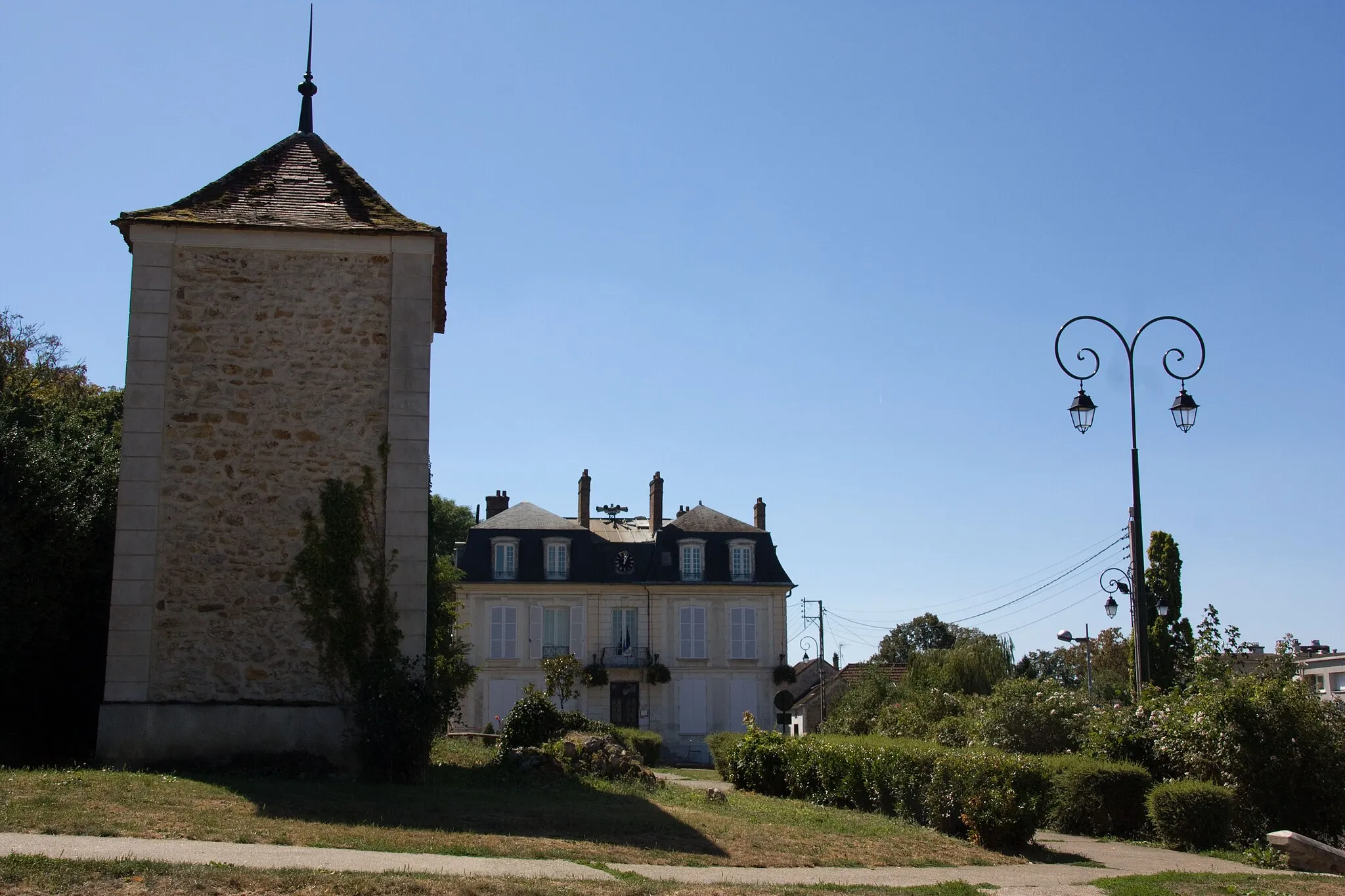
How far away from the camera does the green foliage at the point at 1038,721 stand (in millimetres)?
15289

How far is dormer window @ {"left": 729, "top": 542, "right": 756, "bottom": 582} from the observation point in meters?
39.2

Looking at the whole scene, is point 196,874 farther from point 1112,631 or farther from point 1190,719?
point 1112,631

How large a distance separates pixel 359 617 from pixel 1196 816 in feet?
30.0

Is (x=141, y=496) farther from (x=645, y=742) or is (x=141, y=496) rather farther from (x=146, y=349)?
(x=645, y=742)

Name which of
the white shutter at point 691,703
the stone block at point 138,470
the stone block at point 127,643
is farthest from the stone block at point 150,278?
the white shutter at point 691,703

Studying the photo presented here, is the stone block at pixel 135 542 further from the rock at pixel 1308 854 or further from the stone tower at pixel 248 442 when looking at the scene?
the rock at pixel 1308 854

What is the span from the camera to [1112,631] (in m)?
46.2

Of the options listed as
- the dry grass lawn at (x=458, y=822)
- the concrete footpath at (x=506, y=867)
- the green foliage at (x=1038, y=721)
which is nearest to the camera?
the concrete footpath at (x=506, y=867)

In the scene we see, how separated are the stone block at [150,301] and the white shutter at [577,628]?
26224 mm

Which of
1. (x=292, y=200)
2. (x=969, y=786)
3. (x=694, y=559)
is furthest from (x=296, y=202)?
(x=694, y=559)

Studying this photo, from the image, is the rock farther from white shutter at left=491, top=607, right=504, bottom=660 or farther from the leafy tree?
white shutter at left=491, top=607, right=504, bottom=660

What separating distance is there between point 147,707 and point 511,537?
86.9 feet

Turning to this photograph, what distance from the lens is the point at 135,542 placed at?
1322 cm

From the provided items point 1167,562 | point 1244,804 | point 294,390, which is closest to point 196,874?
point 294,390
